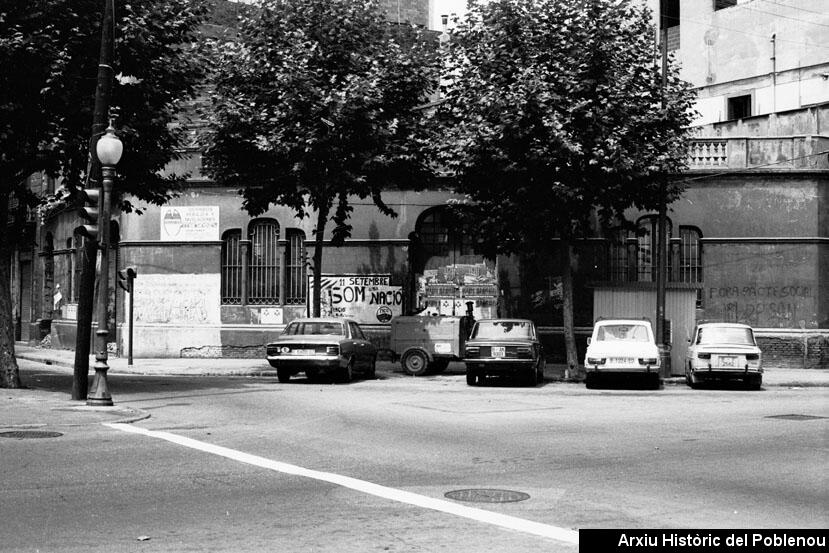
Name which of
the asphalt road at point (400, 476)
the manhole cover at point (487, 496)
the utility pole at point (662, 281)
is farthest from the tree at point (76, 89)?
the utility pole at point (662, 281)

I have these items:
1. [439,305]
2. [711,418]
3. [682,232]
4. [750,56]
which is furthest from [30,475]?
[750,56]

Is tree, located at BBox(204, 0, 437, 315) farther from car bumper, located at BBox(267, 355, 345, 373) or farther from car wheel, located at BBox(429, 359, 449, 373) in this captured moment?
car bumper, located at BBox(267, 355, 345, 373)

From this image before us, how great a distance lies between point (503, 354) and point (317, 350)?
446 cm

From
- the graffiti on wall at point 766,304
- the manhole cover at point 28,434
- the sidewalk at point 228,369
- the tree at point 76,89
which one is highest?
the tree at point 76,89

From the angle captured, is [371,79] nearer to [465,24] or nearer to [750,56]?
[465,24]

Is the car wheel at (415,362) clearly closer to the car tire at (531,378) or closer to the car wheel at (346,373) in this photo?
the car wheel at (346,373)

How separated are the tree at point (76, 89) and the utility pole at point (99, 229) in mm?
561

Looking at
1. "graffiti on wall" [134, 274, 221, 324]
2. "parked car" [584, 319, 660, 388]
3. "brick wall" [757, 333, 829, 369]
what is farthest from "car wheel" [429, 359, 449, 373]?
"brick wall" [757, 333, 829, 369]

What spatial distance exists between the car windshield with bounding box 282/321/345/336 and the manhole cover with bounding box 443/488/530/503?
15472 mm

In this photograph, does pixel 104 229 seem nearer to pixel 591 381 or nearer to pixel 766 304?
pixel 591 381

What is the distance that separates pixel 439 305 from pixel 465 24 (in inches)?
384

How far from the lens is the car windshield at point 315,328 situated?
2380 cm

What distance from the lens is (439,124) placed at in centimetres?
2666

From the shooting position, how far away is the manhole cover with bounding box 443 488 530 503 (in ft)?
26.4
